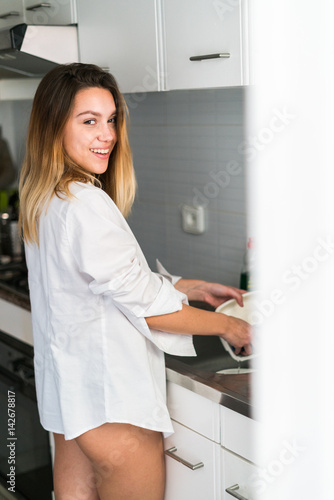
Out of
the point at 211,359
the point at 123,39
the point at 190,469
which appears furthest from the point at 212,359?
the point at 123,39

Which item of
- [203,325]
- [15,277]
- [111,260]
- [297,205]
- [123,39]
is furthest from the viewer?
[15,277]

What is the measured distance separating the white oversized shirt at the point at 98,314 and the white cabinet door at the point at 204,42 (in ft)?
1.22

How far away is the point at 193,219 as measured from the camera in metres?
1.83

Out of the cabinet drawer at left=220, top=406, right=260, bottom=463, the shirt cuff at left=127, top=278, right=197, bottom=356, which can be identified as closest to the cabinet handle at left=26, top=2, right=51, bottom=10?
the shirt cuff at left=127, top=278, right=197, bottom=356

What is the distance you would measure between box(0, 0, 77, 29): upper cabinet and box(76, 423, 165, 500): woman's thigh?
1112 millimetres

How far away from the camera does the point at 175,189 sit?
6.23 ft

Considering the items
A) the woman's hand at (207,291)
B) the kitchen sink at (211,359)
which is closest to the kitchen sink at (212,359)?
the kitchen sink at (211,359)

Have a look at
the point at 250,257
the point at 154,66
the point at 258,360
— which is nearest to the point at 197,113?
the point at 154,66

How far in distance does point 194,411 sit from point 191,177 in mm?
861

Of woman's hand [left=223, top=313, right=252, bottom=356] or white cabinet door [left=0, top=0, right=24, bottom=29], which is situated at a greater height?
white cabinet door [left=0, top=0, right=24, bottom=29]

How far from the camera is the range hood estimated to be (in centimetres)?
148

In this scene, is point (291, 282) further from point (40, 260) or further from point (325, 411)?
point (40, 260)

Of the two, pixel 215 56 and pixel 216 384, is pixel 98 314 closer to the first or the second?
pixel 216 384

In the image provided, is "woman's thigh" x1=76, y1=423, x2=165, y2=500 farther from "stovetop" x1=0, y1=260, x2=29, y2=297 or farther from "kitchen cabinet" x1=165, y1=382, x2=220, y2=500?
"stovetop" x1=0, y1=260, x2=29, y2=297
